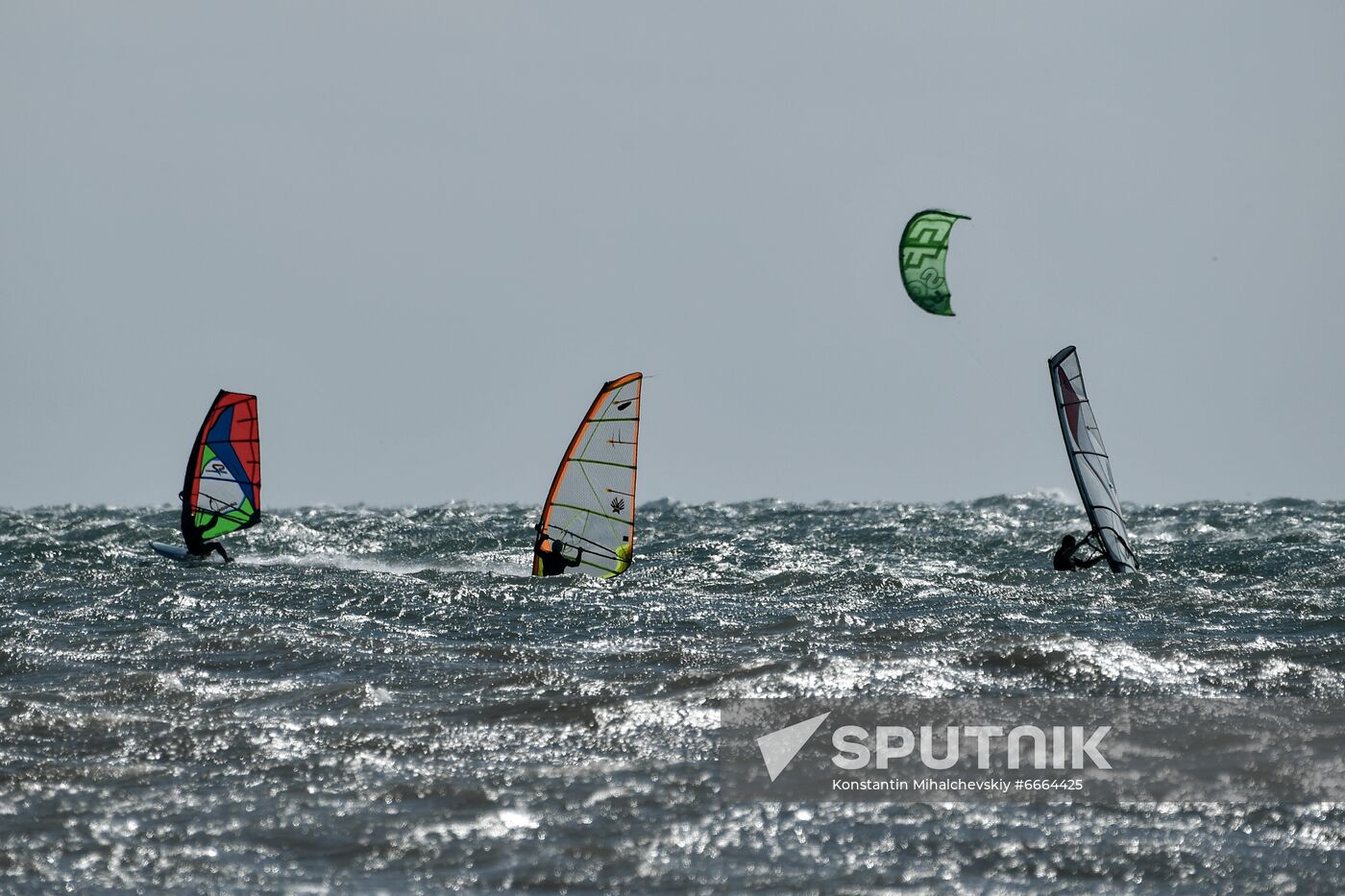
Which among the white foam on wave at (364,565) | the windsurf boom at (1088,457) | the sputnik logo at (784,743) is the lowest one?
the white foam on wave at (364,565)

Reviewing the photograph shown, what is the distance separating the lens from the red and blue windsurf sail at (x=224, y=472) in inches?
605

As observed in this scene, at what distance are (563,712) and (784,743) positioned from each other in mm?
1152

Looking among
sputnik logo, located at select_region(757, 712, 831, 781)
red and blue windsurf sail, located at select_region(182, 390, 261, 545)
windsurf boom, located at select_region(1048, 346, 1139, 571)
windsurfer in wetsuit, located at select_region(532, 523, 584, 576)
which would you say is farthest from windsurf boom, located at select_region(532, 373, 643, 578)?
sputnik logo, located at select_region(757, 712, 831, 781)

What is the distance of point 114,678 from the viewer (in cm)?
739

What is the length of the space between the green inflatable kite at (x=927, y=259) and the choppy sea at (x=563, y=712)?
131 inches

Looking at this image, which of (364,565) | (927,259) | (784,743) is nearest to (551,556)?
(364,565)

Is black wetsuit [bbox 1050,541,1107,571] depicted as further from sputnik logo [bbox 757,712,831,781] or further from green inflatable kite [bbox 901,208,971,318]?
sputnik logo [bbox 757,712,831,781]

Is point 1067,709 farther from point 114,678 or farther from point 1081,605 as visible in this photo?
point 114,678

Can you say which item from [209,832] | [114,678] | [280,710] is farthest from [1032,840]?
[114,678]

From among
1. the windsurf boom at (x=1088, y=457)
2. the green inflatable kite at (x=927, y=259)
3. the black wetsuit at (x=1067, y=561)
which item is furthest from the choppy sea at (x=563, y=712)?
the green inflatable kite at (x=927, y=259)

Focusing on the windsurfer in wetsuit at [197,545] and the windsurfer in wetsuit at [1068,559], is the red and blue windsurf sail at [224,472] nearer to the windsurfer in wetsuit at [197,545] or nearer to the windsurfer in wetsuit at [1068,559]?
the windsurfer in wetsuit at [197,545]

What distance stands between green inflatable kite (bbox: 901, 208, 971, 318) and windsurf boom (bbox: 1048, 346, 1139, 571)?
264cm

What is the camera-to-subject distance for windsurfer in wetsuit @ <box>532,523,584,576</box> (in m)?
13.4

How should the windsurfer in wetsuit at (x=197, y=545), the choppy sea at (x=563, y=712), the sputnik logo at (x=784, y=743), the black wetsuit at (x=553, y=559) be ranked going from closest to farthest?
the choppy sea at (x=563, y=712) < the sputnik logo at (x=784, y=743) < the black wetsuit at (x=553, y=559) < the windsurfer in wetsuit at (x=197, y=545)
